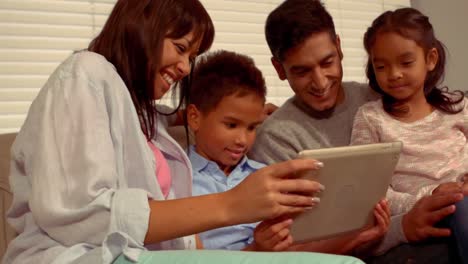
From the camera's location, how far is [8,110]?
188 centimetres

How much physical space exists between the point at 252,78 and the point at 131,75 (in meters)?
0.47

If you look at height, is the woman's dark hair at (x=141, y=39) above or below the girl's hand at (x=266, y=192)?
above

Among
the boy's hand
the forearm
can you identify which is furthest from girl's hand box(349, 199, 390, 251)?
the forearm

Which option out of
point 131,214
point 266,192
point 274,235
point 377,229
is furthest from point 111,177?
point 377,229

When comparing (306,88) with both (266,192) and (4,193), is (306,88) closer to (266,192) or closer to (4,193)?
(266,192)

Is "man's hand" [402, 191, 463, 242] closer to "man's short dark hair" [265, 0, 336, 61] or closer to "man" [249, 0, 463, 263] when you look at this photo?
"man" [249, 0, 463, 263]

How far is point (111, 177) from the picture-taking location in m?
0.91

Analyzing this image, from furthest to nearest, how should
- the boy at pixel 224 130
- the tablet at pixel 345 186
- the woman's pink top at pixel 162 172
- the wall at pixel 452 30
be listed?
the wall at pixel 452 30, the boy at pixel 224 130, the woman's pink top at pixel 162 172, the tablet at pixel 345 186

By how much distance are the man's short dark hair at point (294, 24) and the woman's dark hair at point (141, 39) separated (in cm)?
44

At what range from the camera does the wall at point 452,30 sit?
104 inches

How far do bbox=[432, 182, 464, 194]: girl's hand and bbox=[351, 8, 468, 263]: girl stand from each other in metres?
0.08

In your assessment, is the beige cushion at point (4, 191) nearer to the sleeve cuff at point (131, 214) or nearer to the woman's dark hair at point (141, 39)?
the woman's dark hair at point (141, 39)

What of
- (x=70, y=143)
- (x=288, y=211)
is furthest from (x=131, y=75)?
(x=288, y=211)

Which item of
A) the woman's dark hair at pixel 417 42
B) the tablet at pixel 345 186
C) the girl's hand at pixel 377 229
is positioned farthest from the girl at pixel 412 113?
the tablet at pixel 345 186
